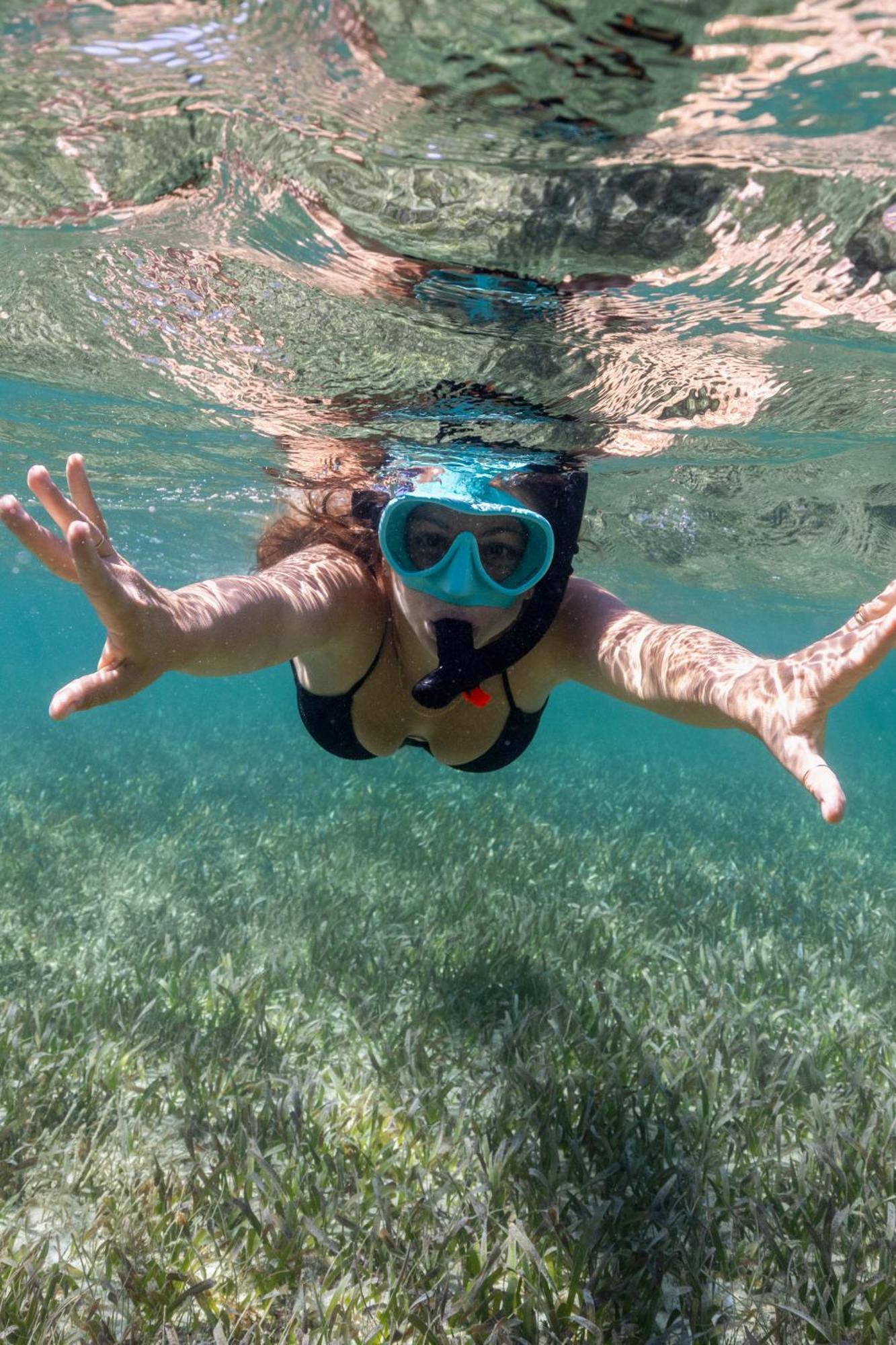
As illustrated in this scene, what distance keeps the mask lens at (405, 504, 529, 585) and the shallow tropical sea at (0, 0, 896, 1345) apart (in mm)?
1983

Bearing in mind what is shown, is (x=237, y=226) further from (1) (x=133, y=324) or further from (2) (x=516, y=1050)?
(2) (x=516, y=1050)

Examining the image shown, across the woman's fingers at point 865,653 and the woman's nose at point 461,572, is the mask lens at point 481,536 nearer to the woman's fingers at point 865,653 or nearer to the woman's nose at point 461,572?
the woman's nose at point 461,572

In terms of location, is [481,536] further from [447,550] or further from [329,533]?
[329,533]

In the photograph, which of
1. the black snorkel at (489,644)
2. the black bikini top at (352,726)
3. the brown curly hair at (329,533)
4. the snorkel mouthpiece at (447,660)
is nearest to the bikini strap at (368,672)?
the black bikini top at (352,726)

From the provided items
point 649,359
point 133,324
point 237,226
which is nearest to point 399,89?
point 237,226

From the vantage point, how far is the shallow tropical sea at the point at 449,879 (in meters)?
3.40

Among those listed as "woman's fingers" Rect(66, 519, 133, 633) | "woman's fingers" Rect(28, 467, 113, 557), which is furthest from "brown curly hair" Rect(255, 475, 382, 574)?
"woman's fingers" Rect(66, 519, 133, 633)

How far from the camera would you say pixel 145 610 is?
9.25ft

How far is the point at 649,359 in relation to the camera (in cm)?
736

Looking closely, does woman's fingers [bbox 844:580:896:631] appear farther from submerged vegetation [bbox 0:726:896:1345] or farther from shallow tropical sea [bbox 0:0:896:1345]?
submerged vegetation [bbox 0:726:896:1345]

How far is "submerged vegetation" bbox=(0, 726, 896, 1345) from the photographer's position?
3.33 meters

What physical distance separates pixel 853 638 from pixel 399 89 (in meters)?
3.62

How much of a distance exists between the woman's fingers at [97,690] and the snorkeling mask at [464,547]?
7.09ft

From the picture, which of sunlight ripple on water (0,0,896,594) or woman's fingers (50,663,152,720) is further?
sunlight ripple on water (0,0,896,594)
